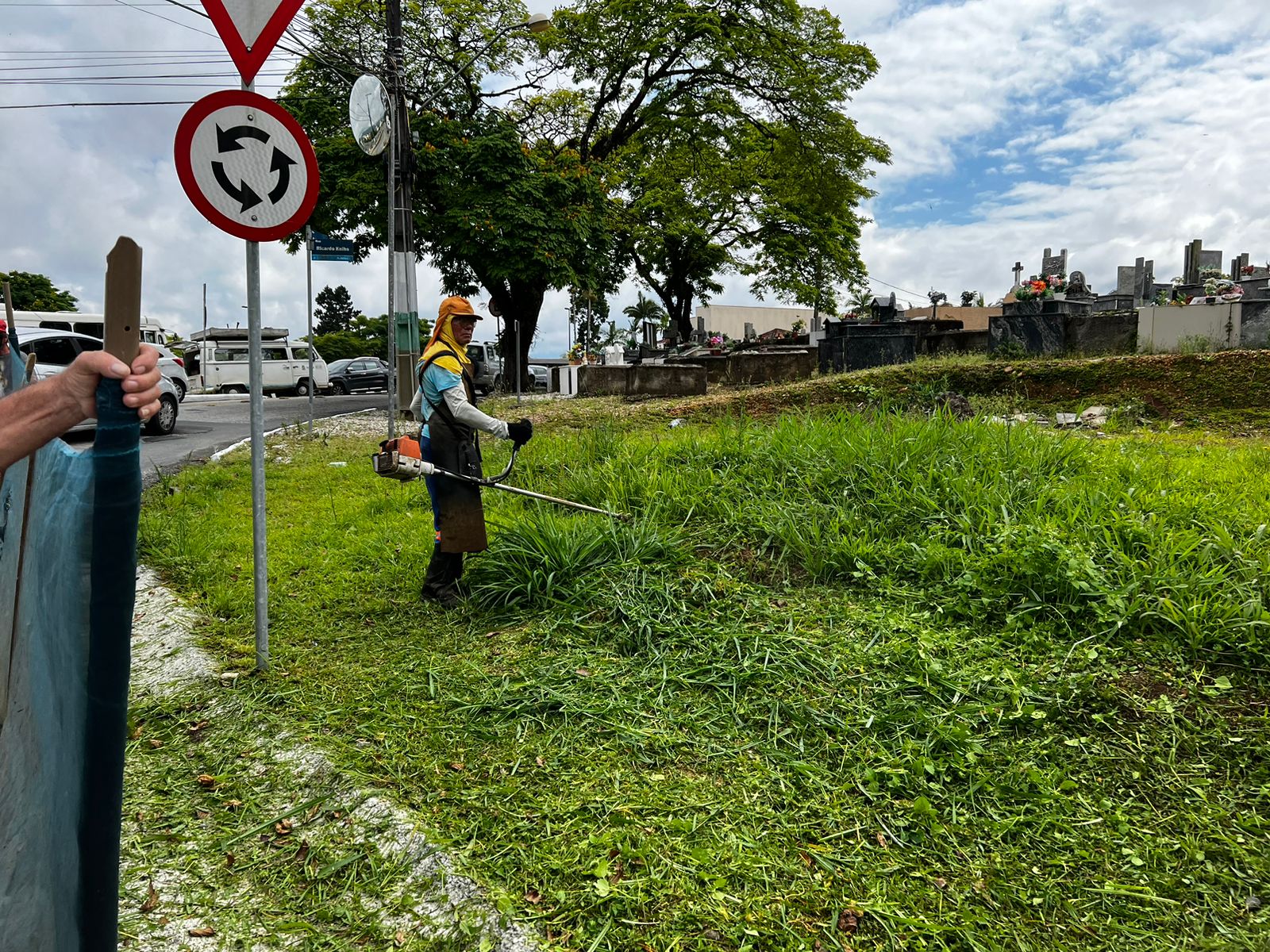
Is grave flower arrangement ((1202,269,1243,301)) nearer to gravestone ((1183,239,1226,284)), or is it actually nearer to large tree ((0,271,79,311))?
gravestone ((1183,239,1226,284))

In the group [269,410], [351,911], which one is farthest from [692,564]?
[269,410]

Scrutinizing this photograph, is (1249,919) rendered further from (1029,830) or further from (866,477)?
(866,477)

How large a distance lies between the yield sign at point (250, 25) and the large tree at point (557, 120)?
12800 mm

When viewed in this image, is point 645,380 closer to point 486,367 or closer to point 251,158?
point 251,158

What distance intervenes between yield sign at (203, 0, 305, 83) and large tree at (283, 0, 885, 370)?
12.8 metres

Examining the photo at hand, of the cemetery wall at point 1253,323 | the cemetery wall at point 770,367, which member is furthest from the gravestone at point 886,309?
the cemetery wall at point 1253,323

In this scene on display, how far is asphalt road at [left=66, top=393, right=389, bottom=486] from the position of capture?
11.0m

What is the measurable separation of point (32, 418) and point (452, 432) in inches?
132

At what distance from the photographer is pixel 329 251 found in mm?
11609

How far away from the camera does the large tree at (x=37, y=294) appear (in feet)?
155

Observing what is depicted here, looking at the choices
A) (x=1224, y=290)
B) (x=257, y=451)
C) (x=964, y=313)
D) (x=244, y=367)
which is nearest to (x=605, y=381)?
(x=1224, y=290)

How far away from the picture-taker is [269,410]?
66.9 ft

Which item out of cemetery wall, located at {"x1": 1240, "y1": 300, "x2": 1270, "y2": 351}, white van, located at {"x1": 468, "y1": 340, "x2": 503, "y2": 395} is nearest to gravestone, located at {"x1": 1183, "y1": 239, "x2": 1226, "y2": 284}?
cemetery wall, located at {"x1": 1240, "y1": 300, "x2": 1270, "y2": 351}

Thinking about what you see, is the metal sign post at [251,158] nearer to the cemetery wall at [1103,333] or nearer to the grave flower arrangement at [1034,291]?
the cemetery wall at [1103,333]
